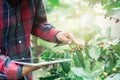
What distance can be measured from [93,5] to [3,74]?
0.56m

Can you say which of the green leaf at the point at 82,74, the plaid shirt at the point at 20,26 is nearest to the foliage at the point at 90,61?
the green leaf at the point at 82,74

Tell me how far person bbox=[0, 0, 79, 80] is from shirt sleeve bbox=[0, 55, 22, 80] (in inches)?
4.3

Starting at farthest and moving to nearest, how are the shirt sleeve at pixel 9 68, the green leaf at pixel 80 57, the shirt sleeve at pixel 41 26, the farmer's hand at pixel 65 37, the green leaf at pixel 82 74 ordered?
the shirt sleeve at pixel 41 26, the farmer's hand at pixel 65 37, the shirt sleeve at pixel 9 68, the green leaf at pixel 80 57, the green leaf at pixel 82 74

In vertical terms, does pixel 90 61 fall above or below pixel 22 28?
below

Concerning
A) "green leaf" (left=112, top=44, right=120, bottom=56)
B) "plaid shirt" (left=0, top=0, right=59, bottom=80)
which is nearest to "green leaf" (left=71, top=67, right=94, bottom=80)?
"green leaf" (left=112, top=44, right=120, bottom=56)

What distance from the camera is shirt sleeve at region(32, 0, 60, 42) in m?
2.65

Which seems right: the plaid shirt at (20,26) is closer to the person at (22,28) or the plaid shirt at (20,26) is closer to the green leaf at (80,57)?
the person at (22,28)

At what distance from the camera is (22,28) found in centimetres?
258

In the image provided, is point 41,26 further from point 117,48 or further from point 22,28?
point 117,48

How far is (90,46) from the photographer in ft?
6.88

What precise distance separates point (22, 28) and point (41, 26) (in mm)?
152

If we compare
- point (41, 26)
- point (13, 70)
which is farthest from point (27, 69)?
point (41, 26)

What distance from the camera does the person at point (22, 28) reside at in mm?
2441

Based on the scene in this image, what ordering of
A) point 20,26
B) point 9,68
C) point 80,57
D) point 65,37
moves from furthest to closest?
point 20,26
point 65,37
point 9,68
point 80,57
